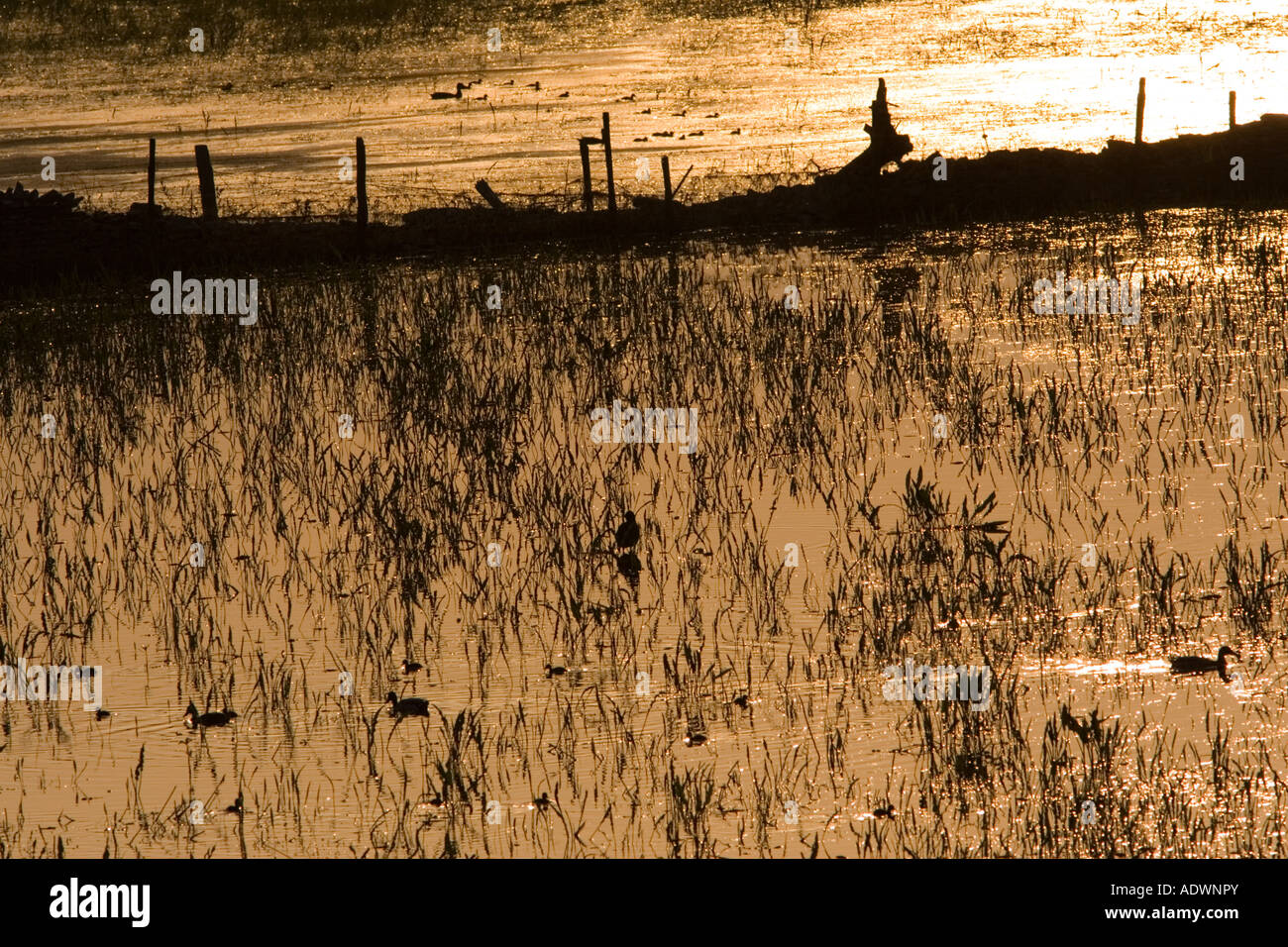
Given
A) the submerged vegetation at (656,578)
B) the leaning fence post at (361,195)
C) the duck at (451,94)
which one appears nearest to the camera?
the submerged vegetation at (656,578)

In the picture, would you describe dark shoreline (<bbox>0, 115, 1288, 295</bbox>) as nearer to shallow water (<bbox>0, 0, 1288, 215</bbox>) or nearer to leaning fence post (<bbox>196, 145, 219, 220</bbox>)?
leaning fence post (<bbox>196, 145, 219, 220</bbox>)

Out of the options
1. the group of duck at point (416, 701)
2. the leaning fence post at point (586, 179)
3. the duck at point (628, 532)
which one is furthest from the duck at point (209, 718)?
the leaning fence post at point (586, 179)

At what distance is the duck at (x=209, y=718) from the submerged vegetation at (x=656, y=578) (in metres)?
0.08

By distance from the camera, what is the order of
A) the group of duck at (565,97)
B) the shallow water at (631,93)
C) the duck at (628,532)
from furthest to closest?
the group of duck at (565,97) < the shallow water at (631,93) < the duck at (628,532)

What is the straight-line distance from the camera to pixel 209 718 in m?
6.35

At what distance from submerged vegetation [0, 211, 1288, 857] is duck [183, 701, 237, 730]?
→ 0.08 meters

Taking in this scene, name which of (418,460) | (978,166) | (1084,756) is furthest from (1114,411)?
(978,166)

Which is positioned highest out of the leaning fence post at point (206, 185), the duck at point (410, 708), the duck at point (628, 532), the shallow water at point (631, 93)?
the shallow water at point (631, 93)

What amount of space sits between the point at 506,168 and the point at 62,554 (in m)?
18.0

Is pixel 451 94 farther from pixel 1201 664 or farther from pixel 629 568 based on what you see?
pixel 1201 664

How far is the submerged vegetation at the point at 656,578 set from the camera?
18.1 ft

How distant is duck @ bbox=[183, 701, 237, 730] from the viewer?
6344 mm

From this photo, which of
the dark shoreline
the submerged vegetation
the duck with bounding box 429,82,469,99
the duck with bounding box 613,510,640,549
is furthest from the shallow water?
the duck with bounding box 613,510,640,549

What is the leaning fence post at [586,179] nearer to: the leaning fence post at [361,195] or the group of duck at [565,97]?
the leaning fence post at [361,195]
